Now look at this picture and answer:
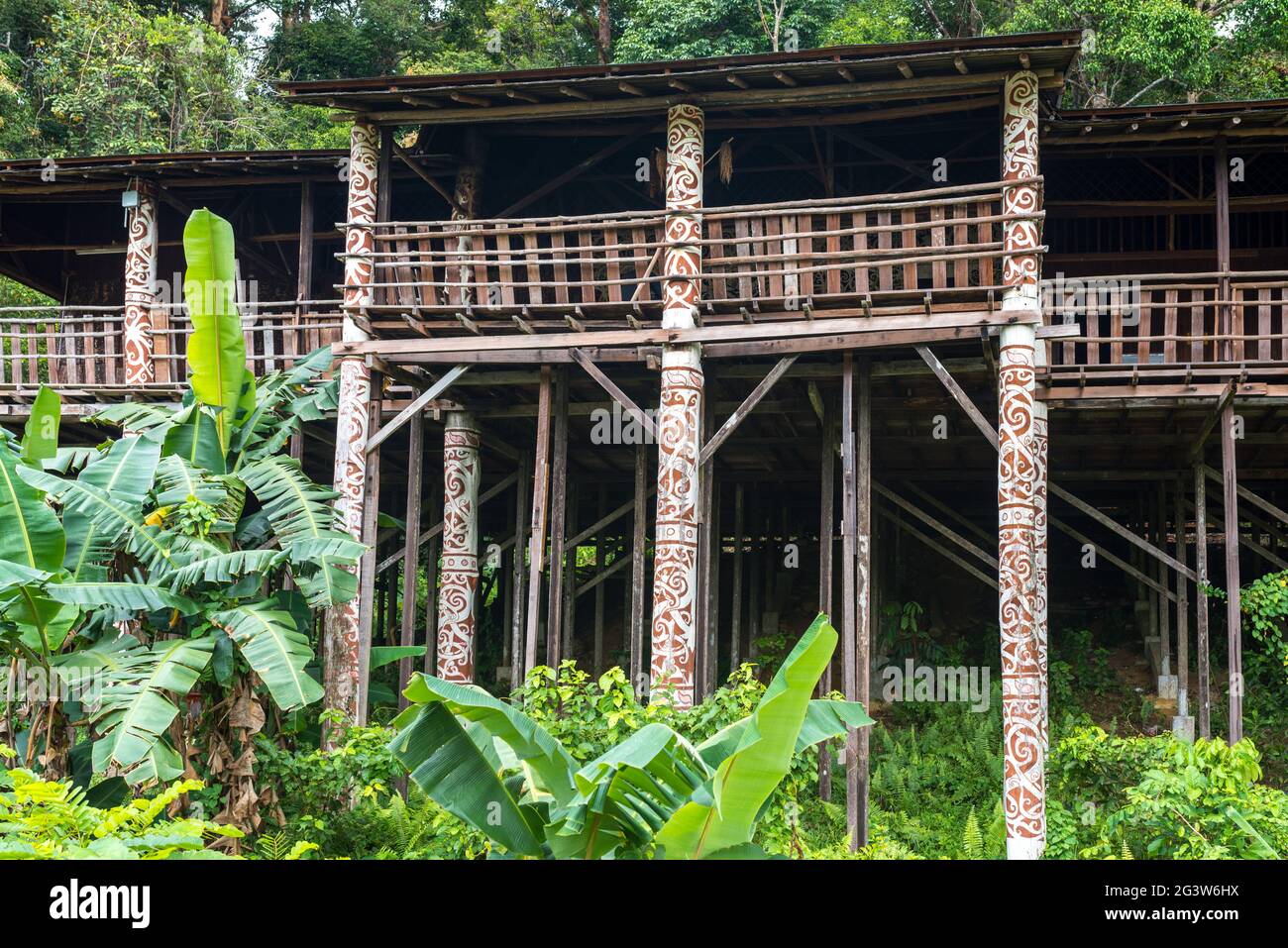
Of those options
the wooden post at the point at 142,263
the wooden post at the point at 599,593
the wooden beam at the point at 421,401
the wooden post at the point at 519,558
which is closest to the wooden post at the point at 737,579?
the wooden post at the point at 599,593

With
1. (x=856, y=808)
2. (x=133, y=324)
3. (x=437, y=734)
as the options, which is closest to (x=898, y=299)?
(x=856, y=808)

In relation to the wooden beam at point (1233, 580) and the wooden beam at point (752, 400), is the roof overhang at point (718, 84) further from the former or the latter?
the wooden beam at point (1233, 580)

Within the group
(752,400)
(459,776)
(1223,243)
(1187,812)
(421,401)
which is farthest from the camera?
(1223,243)

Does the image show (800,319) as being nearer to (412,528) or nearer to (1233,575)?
(412,528)

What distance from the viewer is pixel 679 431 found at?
37.6ft

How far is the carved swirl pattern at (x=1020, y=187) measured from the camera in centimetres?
1076

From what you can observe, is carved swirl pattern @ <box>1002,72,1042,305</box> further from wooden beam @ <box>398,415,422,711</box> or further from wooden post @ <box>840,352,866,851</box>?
wooden beam @ <box>398,415,422,711</box>

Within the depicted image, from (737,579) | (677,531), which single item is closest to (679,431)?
(677,531)

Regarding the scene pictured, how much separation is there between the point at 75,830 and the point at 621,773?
2434 millimetres

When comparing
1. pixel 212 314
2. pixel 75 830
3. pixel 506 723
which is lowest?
pixel 75 830

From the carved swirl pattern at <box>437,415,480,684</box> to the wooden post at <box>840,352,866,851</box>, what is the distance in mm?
3952

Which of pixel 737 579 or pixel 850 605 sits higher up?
pixel 737 579

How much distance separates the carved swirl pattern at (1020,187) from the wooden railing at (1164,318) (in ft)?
3.00
